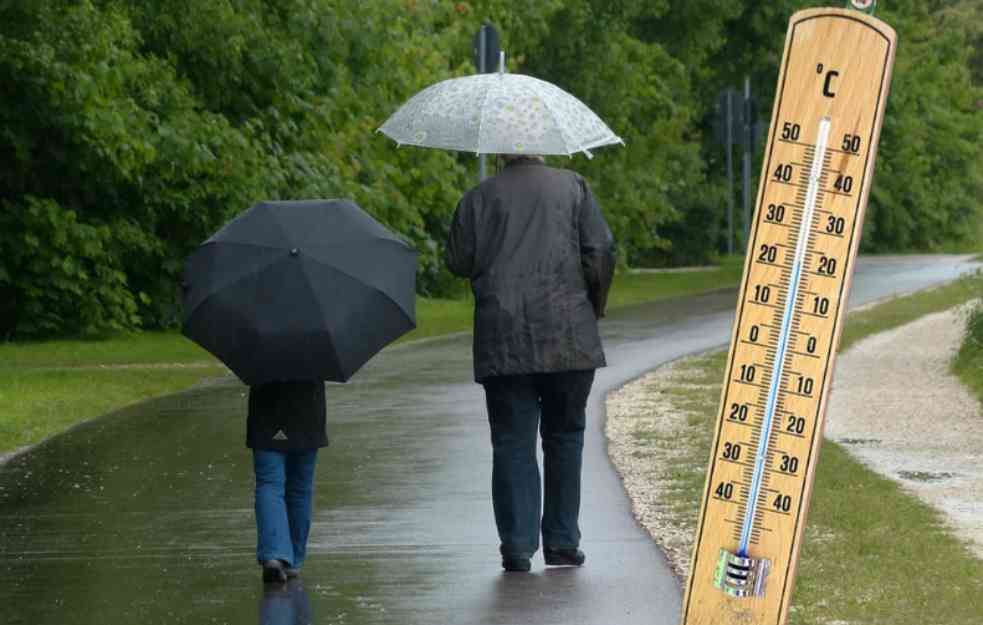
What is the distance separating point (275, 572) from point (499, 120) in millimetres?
1997

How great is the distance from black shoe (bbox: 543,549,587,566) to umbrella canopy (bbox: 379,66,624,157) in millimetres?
1599

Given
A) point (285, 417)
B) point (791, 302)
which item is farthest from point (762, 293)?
point (285, 417)

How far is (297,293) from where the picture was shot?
27.4 feet

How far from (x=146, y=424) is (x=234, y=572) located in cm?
595

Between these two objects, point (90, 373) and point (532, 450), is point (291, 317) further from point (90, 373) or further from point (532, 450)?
point (90, 373)

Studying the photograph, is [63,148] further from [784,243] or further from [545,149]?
[784,243]

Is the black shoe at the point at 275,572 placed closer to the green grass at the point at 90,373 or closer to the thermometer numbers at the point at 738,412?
the thermometer numbers at the point at 738,412

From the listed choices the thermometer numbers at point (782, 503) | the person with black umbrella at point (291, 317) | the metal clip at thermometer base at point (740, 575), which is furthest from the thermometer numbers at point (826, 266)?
the person with black umbrella at point (291, 317)

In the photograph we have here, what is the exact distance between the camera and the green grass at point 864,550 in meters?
7.74

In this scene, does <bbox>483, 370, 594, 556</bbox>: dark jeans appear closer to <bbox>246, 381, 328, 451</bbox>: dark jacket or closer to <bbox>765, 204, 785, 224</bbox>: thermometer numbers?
<bbox>246, 381, 328, 451</bbox>: dark jacket

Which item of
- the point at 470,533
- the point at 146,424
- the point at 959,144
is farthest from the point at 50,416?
the point at 959,144

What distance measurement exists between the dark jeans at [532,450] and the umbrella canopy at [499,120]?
3.03 feet

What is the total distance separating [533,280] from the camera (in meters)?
8.52

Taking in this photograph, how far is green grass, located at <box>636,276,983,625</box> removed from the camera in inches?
305
